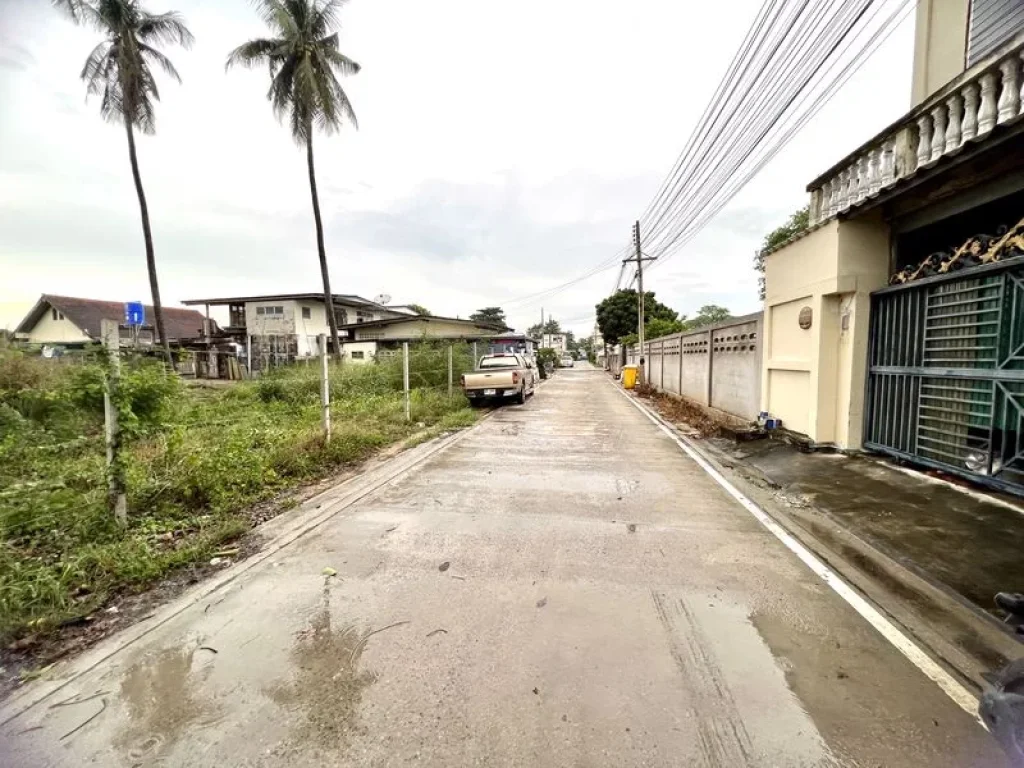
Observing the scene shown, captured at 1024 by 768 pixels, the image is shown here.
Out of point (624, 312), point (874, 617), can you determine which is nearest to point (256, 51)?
point (874, 617)

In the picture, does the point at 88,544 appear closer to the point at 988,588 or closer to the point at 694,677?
the point at 694,677

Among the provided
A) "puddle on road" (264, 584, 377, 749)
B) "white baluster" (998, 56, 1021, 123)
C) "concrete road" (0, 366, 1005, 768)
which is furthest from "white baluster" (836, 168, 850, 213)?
"puddle on road" (264, 584, 377, 749)

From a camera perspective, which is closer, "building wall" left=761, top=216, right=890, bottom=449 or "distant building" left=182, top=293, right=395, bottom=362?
"building wall" left=761, top=216, right=890, bottom=449

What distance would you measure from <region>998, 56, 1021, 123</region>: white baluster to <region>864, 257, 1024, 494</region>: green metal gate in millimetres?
1253

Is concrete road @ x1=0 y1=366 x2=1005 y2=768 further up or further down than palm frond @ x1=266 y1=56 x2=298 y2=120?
further down

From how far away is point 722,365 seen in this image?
441 inches

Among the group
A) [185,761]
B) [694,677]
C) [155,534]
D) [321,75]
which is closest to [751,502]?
[694,677]

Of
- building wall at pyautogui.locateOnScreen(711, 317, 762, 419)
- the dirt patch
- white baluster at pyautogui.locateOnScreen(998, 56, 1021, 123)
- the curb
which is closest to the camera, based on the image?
the curb

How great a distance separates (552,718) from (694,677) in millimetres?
760

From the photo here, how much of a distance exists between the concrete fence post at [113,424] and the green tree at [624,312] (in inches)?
1750

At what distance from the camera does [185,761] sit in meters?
1.83

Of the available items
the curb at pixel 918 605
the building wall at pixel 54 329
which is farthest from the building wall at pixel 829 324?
the building wall at pixel 54 329

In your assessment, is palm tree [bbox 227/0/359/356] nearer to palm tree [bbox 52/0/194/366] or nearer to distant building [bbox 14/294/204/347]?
palm tree [bbox 52/0/194/366]

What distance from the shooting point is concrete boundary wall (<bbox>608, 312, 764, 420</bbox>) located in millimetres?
9266
